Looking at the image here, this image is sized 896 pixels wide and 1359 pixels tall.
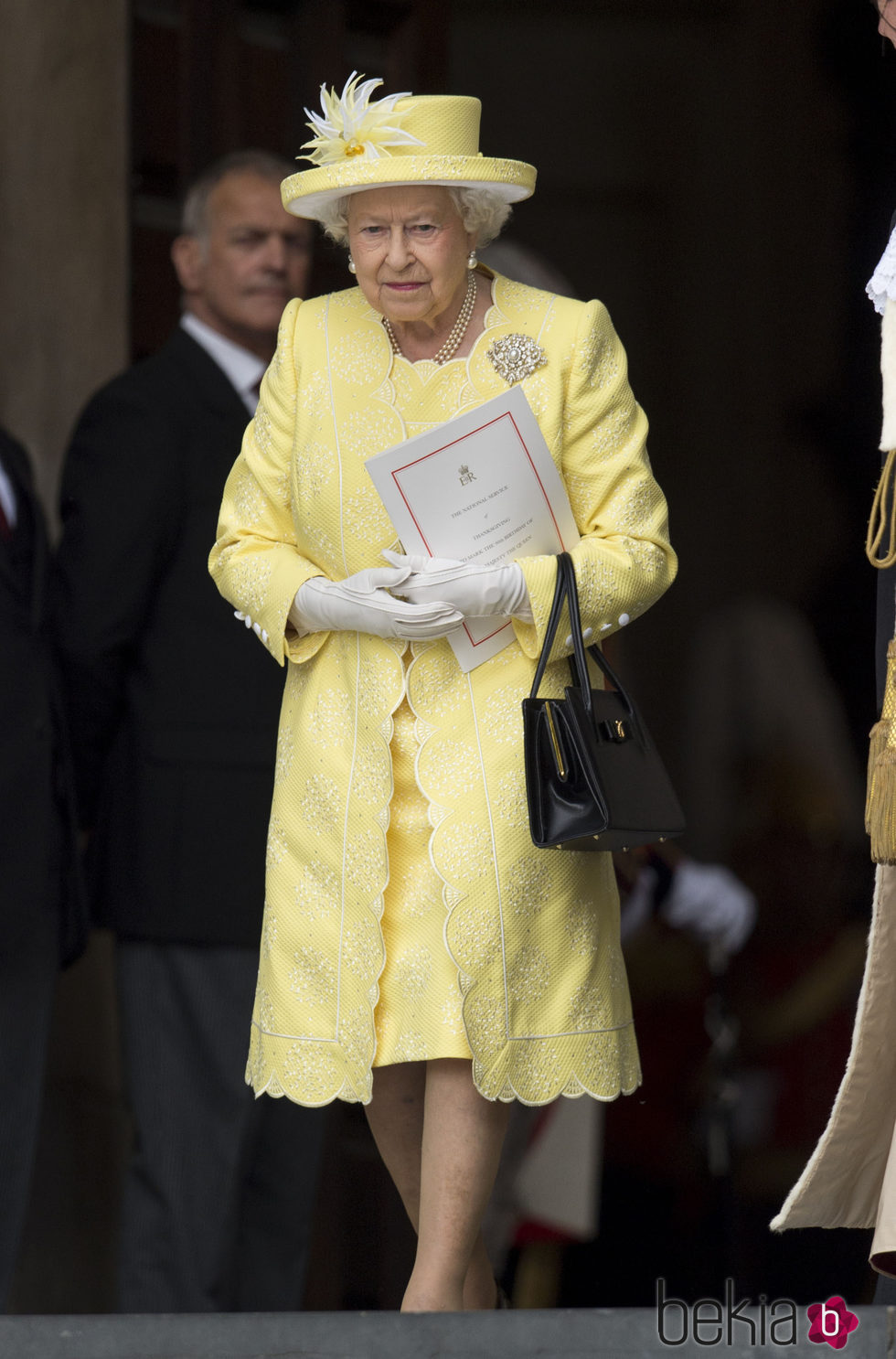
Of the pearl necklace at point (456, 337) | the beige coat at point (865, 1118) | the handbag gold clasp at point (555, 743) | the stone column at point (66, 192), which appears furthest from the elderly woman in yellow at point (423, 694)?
the stone column at point (66, 192)

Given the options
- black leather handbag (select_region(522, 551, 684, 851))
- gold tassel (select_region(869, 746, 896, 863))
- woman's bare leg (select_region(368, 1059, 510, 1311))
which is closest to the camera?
gold tassel (select_region(869, 746, 896, 863))

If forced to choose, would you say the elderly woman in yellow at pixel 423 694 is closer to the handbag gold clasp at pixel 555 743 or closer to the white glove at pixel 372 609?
the white glove at pixel 372 609

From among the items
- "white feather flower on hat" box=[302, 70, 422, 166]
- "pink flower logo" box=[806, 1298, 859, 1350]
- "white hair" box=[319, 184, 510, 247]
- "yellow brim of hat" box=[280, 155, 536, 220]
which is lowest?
"pink flower logo" box=[806, 1298, 859, 1350]

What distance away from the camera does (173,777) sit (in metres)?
4.09

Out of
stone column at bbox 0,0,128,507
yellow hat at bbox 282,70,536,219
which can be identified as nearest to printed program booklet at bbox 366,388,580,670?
yellow hat at bbox 282,70,536,219

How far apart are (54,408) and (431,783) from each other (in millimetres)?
2630

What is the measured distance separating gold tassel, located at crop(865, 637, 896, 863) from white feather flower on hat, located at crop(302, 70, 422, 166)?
0.96 meters

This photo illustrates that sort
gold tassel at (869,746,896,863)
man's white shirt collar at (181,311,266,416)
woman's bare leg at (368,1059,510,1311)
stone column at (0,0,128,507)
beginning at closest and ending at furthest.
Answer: gold tassel at (869,746,896,863) → woman's bare leg at (368,1059,510,1311) → man's white shirt collar at (181,311,266,416) → stone column at (0,0,128,507)

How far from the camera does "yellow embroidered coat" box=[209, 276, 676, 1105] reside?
2824 mm

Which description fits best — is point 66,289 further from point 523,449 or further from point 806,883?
point 806,883

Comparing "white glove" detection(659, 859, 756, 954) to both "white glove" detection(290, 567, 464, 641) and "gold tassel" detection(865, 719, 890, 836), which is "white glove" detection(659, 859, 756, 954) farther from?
"gold tassel" detection(865, 719, 890, 836)

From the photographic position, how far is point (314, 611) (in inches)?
113

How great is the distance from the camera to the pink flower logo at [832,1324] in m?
2.49

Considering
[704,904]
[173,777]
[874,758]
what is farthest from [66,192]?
[874,758]
